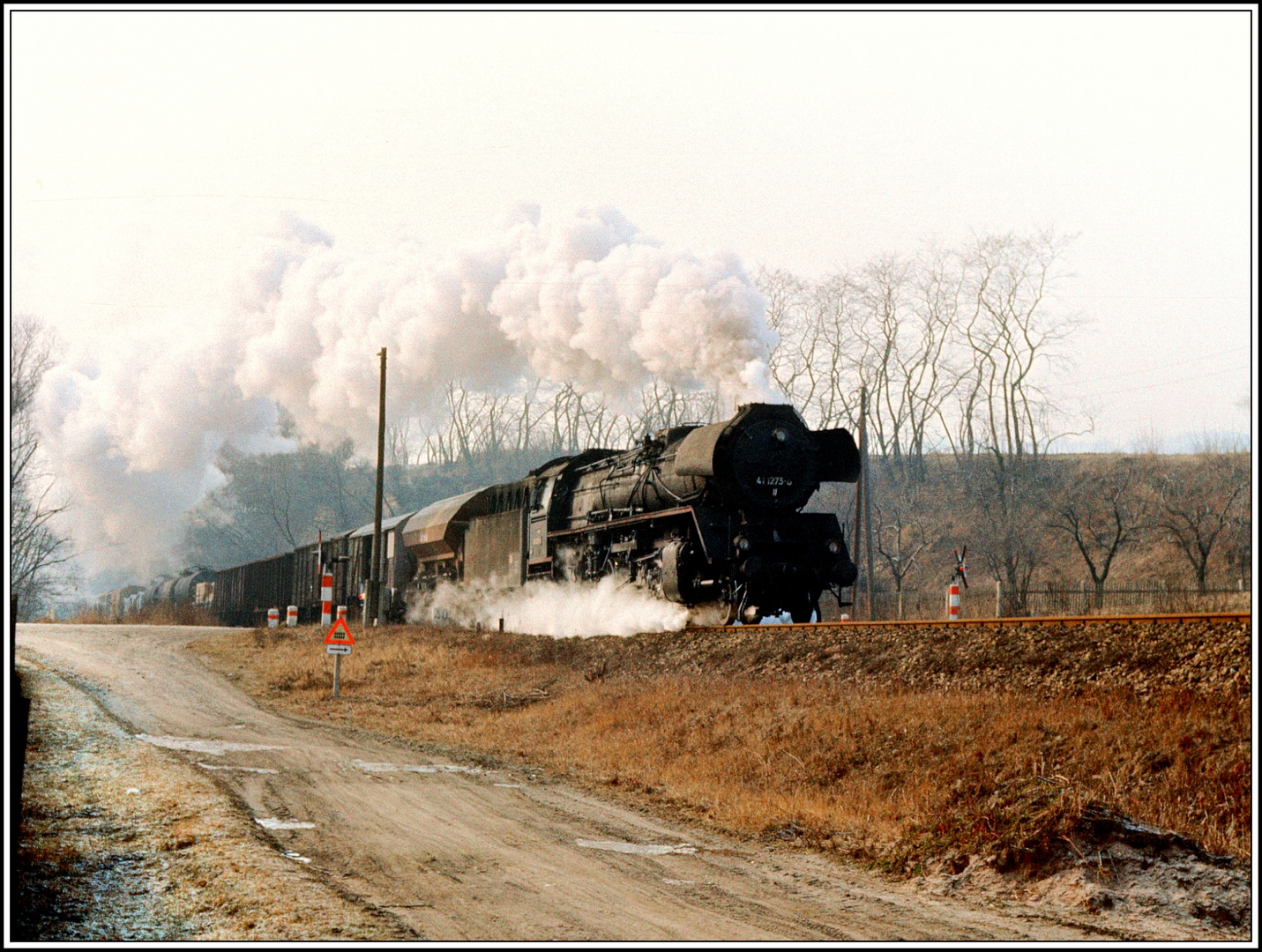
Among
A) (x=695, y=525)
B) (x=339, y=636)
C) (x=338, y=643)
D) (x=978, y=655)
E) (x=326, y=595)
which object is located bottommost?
(x=338, y=643)

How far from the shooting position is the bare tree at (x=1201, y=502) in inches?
1593

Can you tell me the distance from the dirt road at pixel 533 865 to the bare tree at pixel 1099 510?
119 ft

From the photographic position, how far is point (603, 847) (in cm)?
843

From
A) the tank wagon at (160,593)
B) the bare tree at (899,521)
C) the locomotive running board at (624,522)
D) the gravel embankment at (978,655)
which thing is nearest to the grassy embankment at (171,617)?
the tank wagon at (160,593)

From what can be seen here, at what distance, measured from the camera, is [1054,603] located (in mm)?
34125

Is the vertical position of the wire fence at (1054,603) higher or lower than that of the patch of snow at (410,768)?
higher

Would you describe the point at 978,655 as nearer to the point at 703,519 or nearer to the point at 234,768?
the point at 703,519

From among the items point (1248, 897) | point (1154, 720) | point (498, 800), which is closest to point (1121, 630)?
point (1154, 720)

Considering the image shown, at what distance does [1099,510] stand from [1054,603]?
15391mm

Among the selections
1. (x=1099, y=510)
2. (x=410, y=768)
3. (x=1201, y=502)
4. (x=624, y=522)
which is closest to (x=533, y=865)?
(x=410, y=768)

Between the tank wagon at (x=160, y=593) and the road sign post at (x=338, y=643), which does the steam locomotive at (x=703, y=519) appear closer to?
the road sign post at (x=338, y=643)

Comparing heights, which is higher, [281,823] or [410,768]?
[281,823]

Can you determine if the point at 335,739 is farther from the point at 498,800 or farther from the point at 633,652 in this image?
the point at 633,652

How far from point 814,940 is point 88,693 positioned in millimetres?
13580
